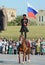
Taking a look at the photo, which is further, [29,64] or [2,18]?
[29,64]

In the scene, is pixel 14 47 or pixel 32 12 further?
pixel 14 47

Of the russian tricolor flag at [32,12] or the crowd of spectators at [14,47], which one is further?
the crowd of spectators at [14,47]

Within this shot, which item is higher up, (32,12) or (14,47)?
(32,12)

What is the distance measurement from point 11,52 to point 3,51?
19.5 inches

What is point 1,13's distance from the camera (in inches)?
187

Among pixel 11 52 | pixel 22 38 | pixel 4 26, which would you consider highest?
pixel 4 26

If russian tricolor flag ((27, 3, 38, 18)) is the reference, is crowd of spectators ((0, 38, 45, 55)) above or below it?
below

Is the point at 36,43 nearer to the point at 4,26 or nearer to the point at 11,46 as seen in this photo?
the point at 11,46

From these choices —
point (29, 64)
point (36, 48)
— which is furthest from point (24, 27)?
point (36, 48)

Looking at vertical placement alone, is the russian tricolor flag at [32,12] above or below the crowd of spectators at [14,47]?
above

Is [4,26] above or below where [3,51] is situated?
above

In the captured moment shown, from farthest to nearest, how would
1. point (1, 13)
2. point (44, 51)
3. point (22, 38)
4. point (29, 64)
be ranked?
point (44, 51), point (29, 64), point (22, 38), point (1, 13)

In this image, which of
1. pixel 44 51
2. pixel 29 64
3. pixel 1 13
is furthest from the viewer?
pixel 44 51

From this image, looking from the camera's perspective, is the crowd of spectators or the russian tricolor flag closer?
the russian tricolor flag
